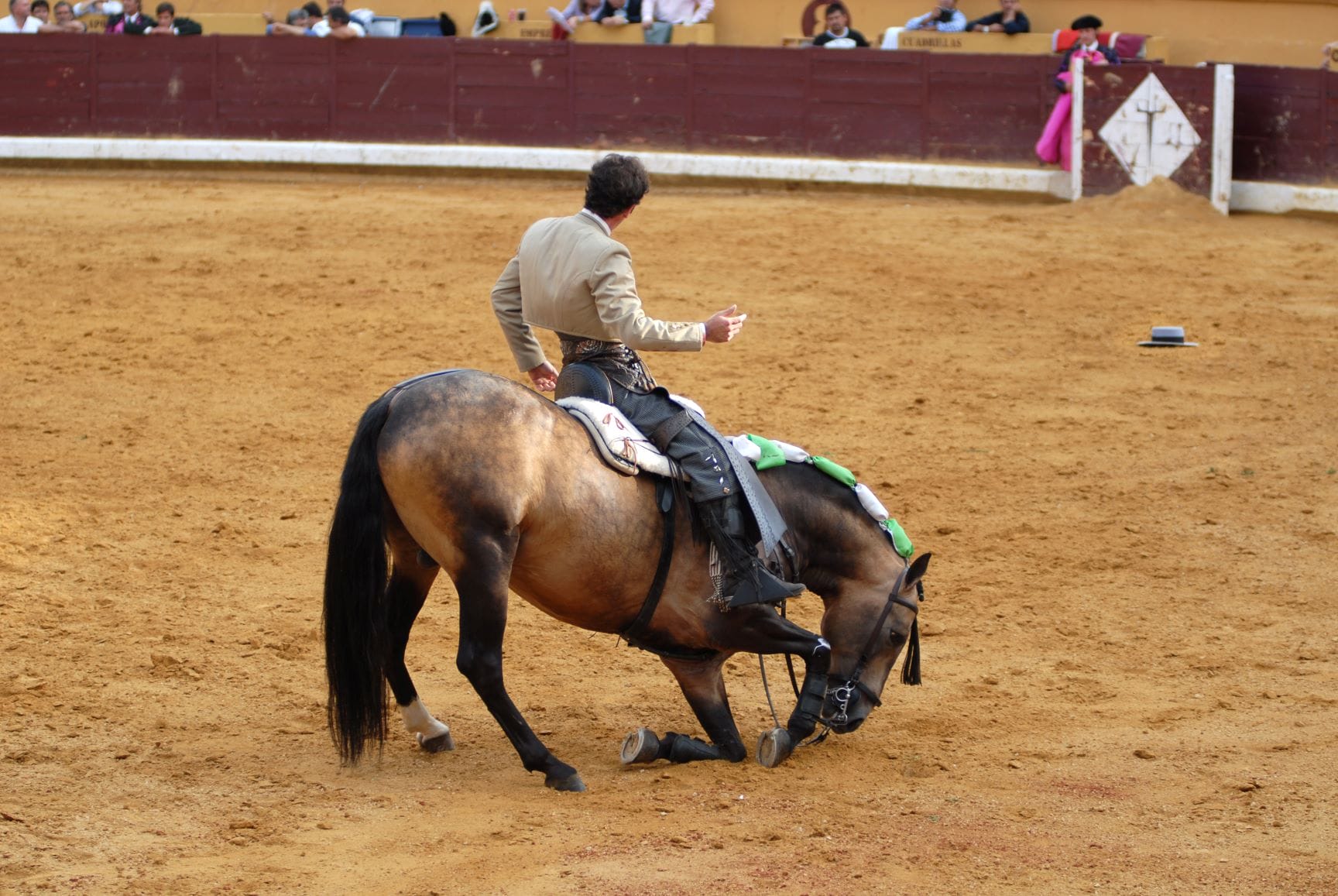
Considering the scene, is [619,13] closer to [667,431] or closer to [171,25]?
[171,25]

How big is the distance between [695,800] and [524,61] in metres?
14.0

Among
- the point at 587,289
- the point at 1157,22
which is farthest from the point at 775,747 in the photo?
the point at 1157,22

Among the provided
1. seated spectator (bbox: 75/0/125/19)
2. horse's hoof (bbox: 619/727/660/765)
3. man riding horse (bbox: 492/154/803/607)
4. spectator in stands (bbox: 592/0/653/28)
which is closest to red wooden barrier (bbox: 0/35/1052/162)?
spectator in stands (bbox: 592/0/653/28)

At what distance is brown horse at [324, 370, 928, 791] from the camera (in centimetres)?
496

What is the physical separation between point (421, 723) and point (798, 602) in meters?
2.40

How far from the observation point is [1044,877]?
4.44 metres

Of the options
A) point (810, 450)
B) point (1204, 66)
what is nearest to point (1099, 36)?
point (1204, 66)

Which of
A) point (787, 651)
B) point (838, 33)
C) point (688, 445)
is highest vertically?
point (838, 33)

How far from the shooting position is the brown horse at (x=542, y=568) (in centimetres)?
496

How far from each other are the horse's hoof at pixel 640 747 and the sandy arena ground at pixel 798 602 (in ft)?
0.18

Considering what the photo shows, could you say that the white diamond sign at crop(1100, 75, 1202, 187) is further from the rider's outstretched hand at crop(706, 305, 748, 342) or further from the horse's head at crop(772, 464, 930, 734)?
the rider's outstretched hand at crop(706, 305, 748, 342)

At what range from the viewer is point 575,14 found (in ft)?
62.1

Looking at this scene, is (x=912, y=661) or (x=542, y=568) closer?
(x=542, y=568)

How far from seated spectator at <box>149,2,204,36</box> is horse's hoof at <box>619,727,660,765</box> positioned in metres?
14.9
